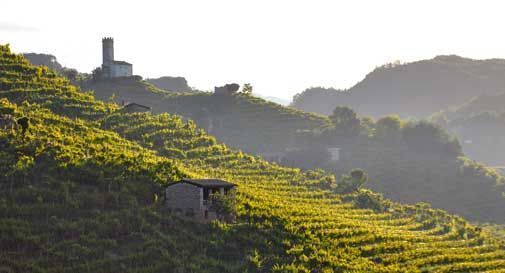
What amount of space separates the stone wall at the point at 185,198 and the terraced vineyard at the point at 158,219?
1138 millimetres

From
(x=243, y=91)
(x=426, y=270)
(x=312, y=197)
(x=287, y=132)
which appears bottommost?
(x=426, y=270)

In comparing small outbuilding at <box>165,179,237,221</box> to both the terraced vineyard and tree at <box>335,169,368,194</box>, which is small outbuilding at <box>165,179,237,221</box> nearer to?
the terraced vineyard

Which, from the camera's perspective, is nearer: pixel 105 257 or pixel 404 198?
pixel 105 257

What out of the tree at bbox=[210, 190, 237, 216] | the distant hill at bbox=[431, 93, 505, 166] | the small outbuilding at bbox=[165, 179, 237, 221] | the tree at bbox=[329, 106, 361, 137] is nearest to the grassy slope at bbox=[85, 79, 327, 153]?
the tree at bbox=[329, 106, 361, 137]

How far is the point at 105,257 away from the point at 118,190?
9.14 m

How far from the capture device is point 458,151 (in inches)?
4542

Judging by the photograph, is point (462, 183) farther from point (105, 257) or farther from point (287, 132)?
point (105, 257)

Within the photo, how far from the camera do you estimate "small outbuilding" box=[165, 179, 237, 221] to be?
135 ft

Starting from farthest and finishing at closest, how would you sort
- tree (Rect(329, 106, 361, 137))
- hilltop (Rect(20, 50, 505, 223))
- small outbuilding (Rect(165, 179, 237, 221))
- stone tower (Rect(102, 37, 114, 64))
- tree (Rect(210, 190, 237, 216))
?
tree (Rect(329, 106, 361, 137)), stone tower (Rect(102, 37, 114, 64)), hilltop (Rect(20, 50, 505, 223)), tree (Rect(210, 190, 237, 216)), small outbuilding (Rect(165, 179, 237, 221))

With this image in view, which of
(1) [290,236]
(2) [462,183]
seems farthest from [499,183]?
(1) [290,236]

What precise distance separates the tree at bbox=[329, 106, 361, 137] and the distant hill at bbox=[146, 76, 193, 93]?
5030cm

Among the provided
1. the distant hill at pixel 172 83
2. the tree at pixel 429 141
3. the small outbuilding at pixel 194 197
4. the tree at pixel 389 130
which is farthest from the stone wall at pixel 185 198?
the distant hill at pixel 172 83

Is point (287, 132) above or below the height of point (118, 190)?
above

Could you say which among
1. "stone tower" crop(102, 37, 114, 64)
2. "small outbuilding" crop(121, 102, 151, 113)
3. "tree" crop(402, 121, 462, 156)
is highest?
"stone tower" crop(102, 37, 114, 64)
